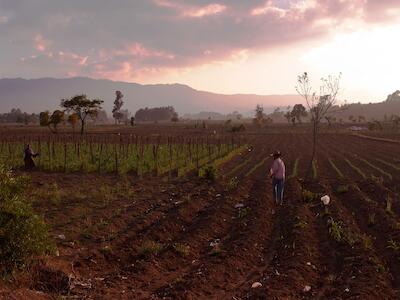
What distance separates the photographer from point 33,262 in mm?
8664

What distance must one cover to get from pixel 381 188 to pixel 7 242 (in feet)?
45.9

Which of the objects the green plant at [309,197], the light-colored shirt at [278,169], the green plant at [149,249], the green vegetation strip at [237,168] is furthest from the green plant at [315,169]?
the green plant at [149,249]

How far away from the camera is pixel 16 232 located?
8297 mm

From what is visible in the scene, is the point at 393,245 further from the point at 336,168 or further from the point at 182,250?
the point at 336,168

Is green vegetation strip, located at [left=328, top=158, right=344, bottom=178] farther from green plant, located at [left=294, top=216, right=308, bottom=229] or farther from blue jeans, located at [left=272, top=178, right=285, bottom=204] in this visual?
green plant, located at [left=294, top=216, right=308, bottom=229]

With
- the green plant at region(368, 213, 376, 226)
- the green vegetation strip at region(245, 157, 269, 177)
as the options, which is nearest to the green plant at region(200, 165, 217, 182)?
the green vegetation strip at region(245, 157, 269, 177)

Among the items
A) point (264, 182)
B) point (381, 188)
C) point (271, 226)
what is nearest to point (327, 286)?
point (271, 226)

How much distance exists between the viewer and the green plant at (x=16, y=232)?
819 cm

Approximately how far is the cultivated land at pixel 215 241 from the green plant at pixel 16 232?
1.23 feet

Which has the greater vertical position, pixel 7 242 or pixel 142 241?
pixel 7 242

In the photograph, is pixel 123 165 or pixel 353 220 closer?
pixel 353 220

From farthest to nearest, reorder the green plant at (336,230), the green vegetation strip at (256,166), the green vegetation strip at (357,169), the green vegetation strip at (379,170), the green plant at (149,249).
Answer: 1. the green vegetation strip at (256,166)
2. the green vegetation strip at (357,169)
3. the green vegetation strip at (379,170)
4. the green plant at (336,230)
5. the green plant at (149,249)

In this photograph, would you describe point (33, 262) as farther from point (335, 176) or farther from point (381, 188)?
point (335, 176)

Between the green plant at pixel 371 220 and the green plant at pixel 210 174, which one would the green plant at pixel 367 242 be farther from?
the green plant at pixel 210 174
